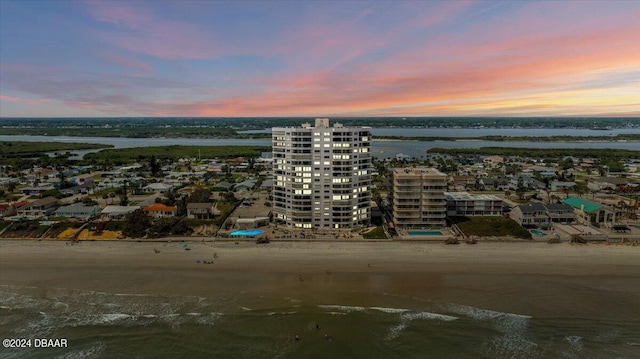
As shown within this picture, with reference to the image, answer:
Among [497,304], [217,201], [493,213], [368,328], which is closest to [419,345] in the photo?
[368,328]

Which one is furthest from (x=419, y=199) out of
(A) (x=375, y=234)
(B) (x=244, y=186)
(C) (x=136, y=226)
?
(B) (x=244, y=186)

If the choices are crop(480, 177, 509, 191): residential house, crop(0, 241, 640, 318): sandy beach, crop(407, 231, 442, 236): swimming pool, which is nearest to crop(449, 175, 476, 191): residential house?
crop(480, 177, 509, 191): residential house

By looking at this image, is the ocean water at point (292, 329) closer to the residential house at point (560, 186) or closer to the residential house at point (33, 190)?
the residential house at point (33, 190)

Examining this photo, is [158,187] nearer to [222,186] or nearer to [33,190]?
[222,186]

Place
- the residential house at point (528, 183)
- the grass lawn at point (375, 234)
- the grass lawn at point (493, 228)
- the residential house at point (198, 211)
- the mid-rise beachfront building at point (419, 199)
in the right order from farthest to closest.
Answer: the residential house at point (528, 183) → the residential house at point (198, 211) → the mid-rise beachfront building at point (419, 199) → the grass lawn at point (493, 228) → the grass lawn at point (375, 234)

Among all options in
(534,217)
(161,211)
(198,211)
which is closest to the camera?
(534,217)

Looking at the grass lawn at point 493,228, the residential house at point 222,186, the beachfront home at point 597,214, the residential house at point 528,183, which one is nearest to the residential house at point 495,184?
the residential house at point 528,183
